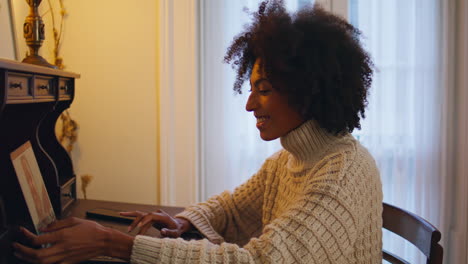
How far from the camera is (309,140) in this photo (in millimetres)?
1096

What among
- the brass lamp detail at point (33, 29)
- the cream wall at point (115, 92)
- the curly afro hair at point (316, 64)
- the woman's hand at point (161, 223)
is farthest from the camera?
the cream wall at point (115, 92)

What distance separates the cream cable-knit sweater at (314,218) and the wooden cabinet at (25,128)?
1.18 ft

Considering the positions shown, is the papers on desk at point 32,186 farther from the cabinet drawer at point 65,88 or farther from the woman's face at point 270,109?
the woman's face at point 270,109

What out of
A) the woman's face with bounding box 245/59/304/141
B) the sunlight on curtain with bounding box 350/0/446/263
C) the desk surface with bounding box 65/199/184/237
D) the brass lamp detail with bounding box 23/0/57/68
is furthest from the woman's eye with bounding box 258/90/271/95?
the sunlight on curtain with bounding box 350/0/446/263

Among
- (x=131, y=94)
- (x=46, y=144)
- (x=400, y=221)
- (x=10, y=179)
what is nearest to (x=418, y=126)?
(x=400, y=221)

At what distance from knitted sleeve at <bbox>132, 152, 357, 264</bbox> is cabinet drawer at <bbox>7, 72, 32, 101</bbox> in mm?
432

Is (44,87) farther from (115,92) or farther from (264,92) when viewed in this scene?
(115,92)

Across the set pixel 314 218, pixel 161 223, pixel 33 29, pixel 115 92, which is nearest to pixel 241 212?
pixel 161 223

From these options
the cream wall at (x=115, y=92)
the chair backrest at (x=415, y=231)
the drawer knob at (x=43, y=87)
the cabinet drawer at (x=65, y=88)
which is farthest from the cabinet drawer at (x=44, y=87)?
the chair backrest at (x=415, y=231)

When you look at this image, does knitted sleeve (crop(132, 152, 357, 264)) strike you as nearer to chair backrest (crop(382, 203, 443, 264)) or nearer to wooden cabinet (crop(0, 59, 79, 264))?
chair backrest (crop(382, 203, 443, 264))

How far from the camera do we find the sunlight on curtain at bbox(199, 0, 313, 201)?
2275mm

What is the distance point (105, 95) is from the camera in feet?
7.09

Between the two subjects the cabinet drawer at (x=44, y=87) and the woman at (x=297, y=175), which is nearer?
the woman at (x=297, y=175)

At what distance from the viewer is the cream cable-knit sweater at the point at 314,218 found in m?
0.88
